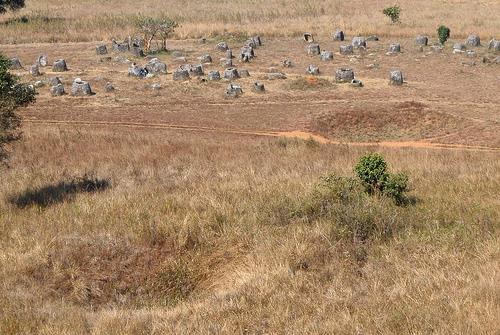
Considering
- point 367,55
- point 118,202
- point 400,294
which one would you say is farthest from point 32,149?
point 367,55

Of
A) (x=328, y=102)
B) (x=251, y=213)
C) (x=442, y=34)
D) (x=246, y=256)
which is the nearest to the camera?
(x=246, y=256)

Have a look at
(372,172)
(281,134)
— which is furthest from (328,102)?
(372,172)

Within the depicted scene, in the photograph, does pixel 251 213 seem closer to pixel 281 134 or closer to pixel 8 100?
pixel 8 100

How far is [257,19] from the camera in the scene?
50.5m

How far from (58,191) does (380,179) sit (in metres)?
7.05

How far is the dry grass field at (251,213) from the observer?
6691mm

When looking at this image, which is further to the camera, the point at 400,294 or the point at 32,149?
the point at 32,149

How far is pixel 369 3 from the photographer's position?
6009cm

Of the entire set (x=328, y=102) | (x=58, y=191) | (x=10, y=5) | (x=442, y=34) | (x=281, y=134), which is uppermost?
(x=10, y=5)

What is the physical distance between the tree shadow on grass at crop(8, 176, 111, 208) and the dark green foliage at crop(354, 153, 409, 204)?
595cm

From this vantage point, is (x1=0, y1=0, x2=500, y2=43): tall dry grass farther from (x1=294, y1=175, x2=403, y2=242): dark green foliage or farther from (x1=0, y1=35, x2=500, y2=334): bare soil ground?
(x1=294, y1=175, x2=403, y2=242): dark green foliage

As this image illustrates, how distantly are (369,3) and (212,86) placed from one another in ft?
118

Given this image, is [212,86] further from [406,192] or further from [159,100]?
[406,192]

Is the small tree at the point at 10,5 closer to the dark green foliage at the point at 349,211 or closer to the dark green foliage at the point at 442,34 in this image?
the dark green foliage at the point at 442,34
